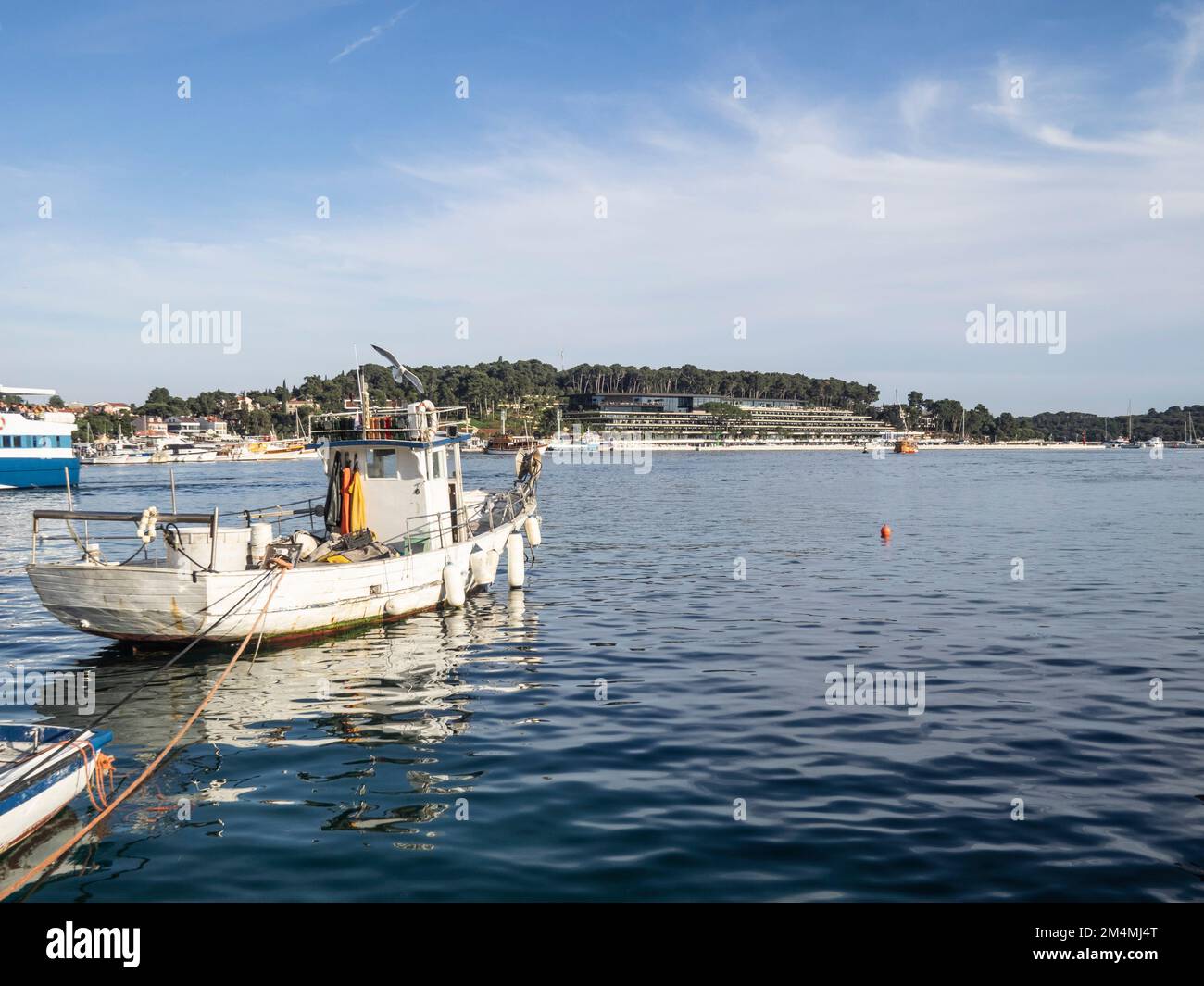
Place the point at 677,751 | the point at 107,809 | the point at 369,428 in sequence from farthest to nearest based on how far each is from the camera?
the point at 369,428 < the point at 677,751 < the point at 107,809

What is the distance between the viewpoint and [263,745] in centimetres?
1595

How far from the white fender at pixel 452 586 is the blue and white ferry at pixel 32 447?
7449 cm

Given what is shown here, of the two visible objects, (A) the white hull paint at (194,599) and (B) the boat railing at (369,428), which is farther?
(B) the boat railing at (369,428)

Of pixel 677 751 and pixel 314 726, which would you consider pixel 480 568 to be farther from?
pixel 677 751

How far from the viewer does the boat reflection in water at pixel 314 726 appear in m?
12.9

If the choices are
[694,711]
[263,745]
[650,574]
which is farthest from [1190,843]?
[650,574]

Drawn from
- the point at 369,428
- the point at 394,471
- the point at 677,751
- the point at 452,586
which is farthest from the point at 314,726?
the point at 369,428

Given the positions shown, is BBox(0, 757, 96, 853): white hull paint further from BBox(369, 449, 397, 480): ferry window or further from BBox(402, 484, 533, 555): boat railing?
BBox(369, 449, 397, 480): ferry window

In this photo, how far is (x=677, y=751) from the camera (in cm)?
1527

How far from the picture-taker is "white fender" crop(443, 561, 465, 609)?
28.0 metres

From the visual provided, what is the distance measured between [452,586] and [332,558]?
13.5 ft

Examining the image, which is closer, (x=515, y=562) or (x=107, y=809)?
(x=107, y=809)

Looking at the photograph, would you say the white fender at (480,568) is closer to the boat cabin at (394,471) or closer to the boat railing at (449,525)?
the boat railing at (449,525)

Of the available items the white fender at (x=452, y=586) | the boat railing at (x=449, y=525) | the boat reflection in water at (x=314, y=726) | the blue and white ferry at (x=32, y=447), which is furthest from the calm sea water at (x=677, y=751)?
the blue and white ferry at (x=32, y=447)
